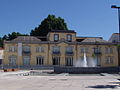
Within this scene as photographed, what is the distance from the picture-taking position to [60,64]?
197 ft

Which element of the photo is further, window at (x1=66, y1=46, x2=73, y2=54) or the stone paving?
window at (x1=66, y1=46, x2=73, y2=54)

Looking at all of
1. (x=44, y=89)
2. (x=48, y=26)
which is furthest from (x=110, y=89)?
(x=48, y=26)

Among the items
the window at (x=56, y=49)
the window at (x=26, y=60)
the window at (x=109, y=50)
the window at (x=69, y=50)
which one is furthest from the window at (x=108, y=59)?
the window at (x=26, y=60)

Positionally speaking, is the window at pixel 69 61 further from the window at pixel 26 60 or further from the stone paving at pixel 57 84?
the stone paving at pixel 57 84

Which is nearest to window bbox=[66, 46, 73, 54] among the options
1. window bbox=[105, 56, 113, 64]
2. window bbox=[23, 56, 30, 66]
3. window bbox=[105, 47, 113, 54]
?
window bbox=[105, 47, 113, 54]

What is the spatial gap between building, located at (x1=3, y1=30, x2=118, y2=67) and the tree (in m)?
16.7

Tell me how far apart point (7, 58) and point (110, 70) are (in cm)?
2903

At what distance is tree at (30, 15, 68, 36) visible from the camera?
79.2 m

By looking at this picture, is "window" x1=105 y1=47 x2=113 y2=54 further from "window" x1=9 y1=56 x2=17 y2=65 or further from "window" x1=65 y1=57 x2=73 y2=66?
"window" x1=9 y1=56 x2=17 y2=65

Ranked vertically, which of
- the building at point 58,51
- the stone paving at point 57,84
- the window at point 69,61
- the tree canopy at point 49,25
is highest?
the tree canopy at point 49,25

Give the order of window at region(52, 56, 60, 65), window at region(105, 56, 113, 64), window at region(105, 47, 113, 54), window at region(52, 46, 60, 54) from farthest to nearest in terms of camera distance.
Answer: window at region(105, 47, 113, 54)
window at region(105, 56, 113, 64)
window at region(52, 46, 60, 54)
window at region(52, 56, 60, 65)

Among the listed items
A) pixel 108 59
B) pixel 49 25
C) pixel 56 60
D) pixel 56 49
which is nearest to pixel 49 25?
pixel 49 25

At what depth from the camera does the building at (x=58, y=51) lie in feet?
194

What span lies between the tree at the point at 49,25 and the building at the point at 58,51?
16.7 metres
